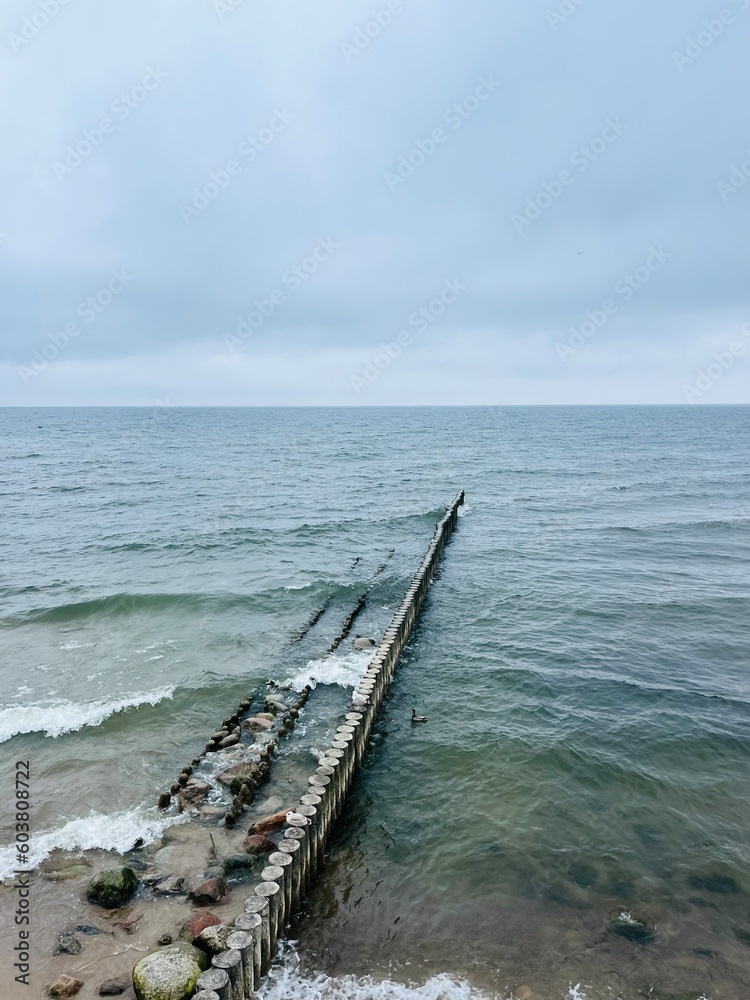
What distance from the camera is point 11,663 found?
18953mm

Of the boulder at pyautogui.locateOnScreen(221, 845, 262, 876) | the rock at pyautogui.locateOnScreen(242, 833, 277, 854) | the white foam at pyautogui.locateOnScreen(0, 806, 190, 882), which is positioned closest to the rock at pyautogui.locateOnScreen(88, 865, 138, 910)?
the white foam at pyautogui.locateOnScreen(0, 806, 190, 882)

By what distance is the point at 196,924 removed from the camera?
887 cm

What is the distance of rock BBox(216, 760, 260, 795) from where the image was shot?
40.4 feet

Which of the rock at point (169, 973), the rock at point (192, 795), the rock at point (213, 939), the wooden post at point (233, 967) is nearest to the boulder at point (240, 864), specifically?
the rock at point (213, 939)

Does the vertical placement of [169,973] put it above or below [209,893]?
above

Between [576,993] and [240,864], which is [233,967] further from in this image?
[576,993]

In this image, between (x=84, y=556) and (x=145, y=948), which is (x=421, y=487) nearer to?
(x=84, y=556)

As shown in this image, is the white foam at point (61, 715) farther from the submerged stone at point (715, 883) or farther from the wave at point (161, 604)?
the submerged stone at point (715, 883)

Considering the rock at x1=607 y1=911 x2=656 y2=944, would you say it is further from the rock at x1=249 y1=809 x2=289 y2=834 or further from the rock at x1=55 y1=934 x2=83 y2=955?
the rock at x1=55 y1=934 x2=83 y2=955

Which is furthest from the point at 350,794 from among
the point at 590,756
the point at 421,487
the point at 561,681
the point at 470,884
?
the point at 421,487

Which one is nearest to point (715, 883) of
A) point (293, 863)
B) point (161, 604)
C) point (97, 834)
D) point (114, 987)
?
point (293, 863)

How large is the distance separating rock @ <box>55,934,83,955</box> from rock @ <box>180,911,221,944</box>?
1.47 m

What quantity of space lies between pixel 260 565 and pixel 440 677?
14382 mm

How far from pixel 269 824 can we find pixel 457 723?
5.54 m
